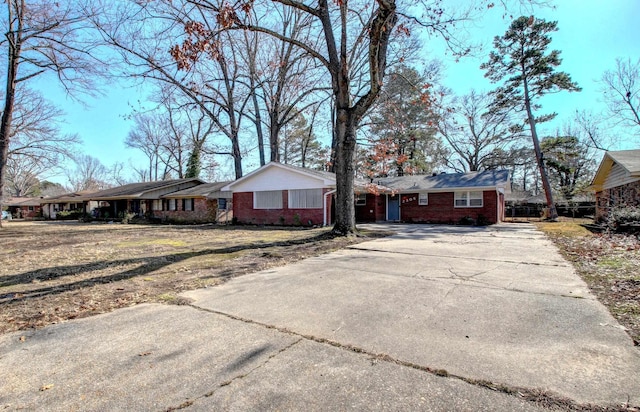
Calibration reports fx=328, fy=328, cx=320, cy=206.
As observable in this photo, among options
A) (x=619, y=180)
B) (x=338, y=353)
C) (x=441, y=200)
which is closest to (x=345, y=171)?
(x=338, y=353)

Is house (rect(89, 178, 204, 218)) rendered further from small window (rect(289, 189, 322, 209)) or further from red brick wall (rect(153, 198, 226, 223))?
small window (rect(289, 189, 322, 209))

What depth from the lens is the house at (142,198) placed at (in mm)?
28688

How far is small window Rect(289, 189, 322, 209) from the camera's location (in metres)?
19.0

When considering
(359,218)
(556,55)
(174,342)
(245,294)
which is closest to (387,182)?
(359,218)

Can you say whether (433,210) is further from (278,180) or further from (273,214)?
(273,214)

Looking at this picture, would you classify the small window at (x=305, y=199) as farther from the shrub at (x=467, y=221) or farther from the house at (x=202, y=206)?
the shrub at (x=467, y=221)

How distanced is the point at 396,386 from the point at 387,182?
22.6 meters

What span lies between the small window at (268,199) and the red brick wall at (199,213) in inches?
220

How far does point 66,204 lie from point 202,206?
26.8 metres

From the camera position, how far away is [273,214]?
20.9 meters

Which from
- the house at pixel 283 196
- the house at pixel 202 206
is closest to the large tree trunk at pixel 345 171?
the house at pixel 283 196

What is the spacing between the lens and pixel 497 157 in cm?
3434

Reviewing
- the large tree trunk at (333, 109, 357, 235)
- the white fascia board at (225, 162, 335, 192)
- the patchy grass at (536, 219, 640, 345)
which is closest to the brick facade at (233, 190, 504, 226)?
the white fascia board at (225, 162, 335, 192)

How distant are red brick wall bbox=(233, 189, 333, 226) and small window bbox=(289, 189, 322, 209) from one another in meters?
0.25
